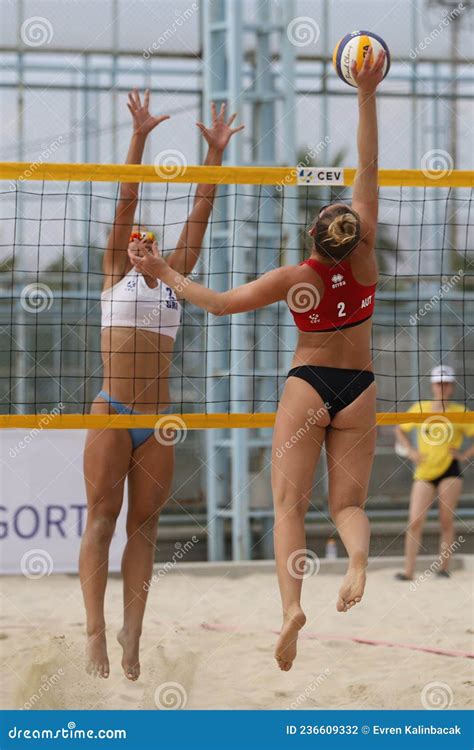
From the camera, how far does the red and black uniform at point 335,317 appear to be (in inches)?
160

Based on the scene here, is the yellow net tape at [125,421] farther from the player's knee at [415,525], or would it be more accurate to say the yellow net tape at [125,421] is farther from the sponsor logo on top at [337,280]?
the player's knee at [415,525]

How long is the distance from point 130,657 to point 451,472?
14.6 feet

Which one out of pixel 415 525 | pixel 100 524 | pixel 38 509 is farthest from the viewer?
pixel 415 525

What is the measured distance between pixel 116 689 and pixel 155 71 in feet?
18.7

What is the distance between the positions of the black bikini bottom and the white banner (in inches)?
160

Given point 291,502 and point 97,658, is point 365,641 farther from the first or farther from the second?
point 291,502

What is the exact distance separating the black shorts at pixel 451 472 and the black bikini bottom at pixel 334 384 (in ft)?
15.1

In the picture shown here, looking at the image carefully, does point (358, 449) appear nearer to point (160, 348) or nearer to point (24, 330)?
point (160, 348)

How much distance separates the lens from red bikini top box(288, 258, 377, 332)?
404 cm

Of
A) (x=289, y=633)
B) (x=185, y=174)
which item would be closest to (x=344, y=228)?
(x=185, y=174)

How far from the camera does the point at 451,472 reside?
8.55m

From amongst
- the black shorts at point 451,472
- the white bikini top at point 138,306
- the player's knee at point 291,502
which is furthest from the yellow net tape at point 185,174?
the black shorts at point 451,472

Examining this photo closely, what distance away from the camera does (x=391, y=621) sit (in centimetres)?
694

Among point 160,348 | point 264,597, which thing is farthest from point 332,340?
point 264,597
